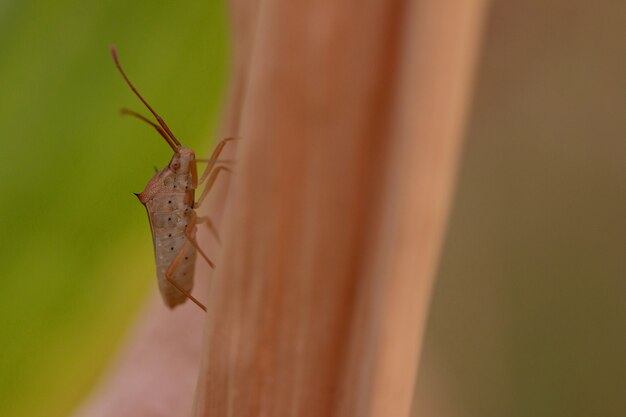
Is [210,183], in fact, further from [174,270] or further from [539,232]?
[539,232]

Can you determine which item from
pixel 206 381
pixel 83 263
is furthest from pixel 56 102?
pixel 206 381

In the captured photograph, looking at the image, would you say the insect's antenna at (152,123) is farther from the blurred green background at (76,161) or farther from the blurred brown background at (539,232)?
the blurred brown background at (539,232)

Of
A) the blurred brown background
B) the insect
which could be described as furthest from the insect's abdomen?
the blurred brown background

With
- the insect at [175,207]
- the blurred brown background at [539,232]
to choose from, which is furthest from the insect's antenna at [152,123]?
the blurred brown background at [539,232]

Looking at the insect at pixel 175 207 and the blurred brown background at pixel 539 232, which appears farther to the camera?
the insect at pixel 175 207

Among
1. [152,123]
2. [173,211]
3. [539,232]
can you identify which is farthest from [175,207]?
[539,232]

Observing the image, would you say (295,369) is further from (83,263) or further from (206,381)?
(83,263)

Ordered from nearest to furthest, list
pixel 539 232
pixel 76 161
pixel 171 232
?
pixel 539 232 → pixel 76 161 → pixel 171 232
